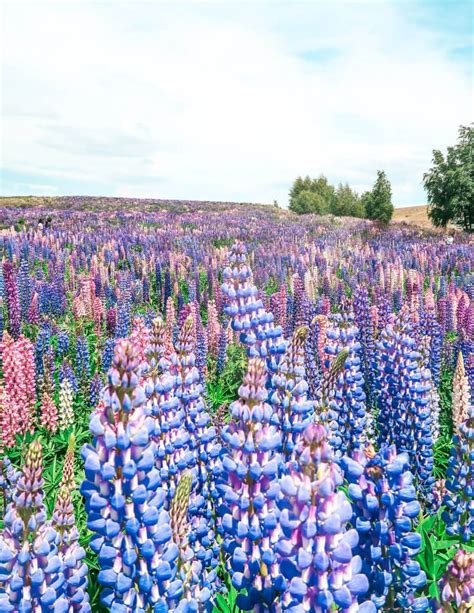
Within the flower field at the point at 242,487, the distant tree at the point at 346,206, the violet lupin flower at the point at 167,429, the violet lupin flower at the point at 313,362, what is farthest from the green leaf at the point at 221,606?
the distant tree at the point at 346,206

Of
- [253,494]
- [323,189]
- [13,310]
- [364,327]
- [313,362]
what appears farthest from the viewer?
[323,189]

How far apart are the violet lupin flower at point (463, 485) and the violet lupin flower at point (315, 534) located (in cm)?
166

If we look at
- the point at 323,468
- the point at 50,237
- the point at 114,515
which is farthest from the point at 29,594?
the point at 50,237

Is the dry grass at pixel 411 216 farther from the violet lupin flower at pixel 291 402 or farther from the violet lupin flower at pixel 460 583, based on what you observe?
the violet lupin flower at pixel 460 583

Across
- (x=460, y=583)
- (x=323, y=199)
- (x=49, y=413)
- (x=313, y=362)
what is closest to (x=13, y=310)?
(x=49, y=413)

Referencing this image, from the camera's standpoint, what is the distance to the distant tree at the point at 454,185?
45.9 meters

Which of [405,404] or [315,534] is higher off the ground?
[315,534]

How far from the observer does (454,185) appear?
46375 millimetres

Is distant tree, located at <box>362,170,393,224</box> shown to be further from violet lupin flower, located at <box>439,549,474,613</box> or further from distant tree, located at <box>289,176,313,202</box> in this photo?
violet lupin flower, located at <box>439,549,474,613</box>

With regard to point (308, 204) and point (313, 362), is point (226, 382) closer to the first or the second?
point (313, 362)

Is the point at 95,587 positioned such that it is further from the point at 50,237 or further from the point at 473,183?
the point at 473,183

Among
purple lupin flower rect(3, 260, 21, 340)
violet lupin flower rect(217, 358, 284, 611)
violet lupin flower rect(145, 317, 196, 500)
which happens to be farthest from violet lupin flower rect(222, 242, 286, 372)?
purple lupin flower rect(3, 260, 21, 340)

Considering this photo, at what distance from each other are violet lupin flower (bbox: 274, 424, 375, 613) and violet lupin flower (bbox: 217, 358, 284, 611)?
359 millimetres

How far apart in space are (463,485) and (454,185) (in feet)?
156
